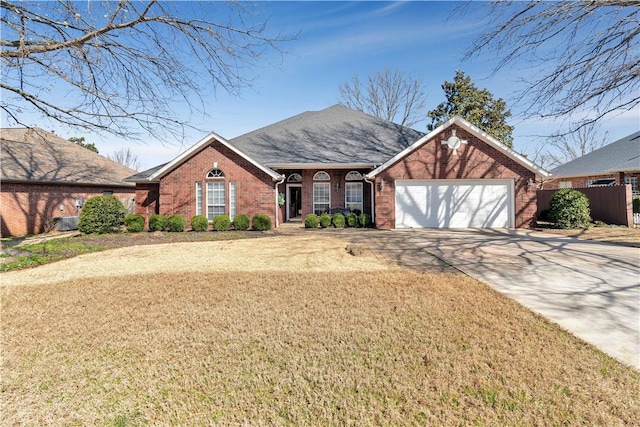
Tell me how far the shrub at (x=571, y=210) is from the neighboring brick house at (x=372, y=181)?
3.23 ft

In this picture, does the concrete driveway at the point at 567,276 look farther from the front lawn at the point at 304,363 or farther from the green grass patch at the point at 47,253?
the green grass patch at the point at 47,253

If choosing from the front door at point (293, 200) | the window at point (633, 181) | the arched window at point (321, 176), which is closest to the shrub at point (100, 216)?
the front door at point (293, 200)

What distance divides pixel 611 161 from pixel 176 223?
93.9 ft

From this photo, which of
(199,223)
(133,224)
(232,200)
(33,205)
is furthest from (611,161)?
(33,205)

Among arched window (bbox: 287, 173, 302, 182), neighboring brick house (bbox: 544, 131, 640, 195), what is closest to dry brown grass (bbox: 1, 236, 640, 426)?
arched window (bbox: 287, 173, 302, 182)

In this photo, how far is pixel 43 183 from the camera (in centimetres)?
1638

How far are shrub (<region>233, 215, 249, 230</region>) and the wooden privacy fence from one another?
1752cm

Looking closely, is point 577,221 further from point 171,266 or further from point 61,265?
point 61,265

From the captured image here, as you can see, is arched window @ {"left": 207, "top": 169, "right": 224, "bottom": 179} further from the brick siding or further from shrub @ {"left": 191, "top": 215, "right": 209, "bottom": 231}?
the brick siding

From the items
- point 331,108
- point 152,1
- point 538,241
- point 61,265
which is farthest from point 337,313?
point 331,108

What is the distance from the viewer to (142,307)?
15.9ft

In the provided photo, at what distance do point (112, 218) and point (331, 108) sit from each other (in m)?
15.2

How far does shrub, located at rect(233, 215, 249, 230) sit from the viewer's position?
14500mm

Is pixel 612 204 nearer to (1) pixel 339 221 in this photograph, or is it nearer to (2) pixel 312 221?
(1) pixel 339 221
